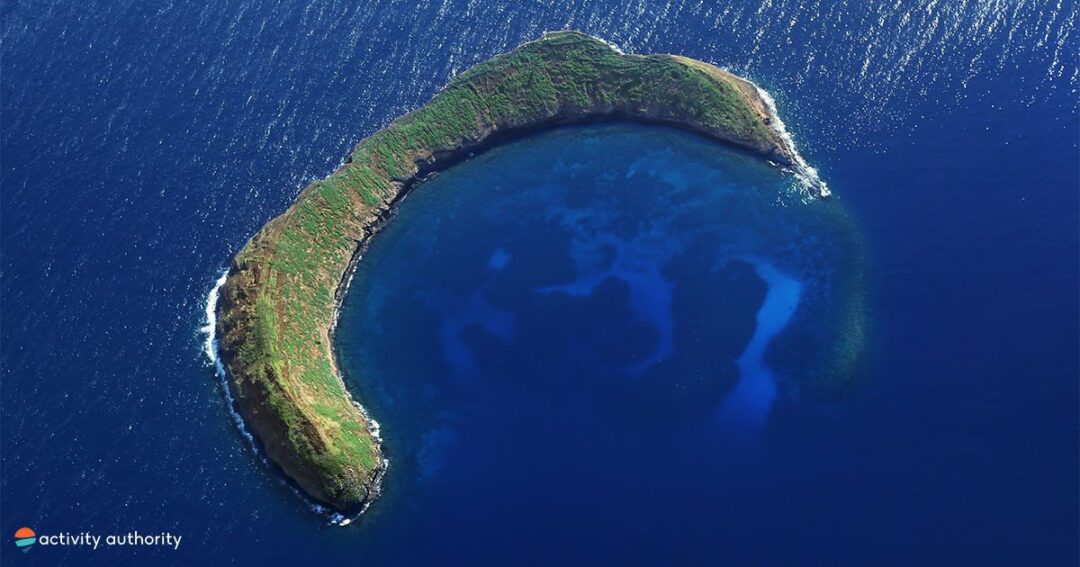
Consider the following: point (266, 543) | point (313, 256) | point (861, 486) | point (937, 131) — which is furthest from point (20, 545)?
point (937, 131)

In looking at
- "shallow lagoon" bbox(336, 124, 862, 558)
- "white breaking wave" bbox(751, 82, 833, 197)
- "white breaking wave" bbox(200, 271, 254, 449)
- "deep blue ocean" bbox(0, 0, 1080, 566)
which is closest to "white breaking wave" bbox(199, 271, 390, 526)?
"white breaking wave" bbox(200, 271, 254, 449)

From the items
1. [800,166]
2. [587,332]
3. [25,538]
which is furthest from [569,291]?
[25,538]

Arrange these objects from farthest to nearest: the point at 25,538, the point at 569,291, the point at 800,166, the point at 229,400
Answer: the point at 800,166, the point at 569,291, the point at 229,400, the point at 25,538

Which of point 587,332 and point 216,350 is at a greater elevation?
point 216,350

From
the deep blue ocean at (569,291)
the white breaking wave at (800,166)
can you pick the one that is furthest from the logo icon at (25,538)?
A: the white breaking wave at (800,166)

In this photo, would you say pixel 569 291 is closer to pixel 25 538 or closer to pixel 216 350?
pixel 216 350

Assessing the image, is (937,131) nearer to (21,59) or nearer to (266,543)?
(266,543)

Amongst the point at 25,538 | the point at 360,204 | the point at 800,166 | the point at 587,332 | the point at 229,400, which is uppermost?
the point at 360,204
